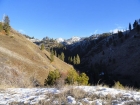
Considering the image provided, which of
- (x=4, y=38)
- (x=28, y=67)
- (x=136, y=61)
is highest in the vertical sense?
(x=4, y=38)

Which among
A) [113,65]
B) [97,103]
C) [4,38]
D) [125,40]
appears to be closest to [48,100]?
[97,103]

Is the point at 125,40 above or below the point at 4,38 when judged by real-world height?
above

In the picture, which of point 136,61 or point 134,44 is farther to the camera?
point 134,44

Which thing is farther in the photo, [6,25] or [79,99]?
[6,25]

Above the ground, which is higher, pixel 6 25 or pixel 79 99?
pixel 6 25

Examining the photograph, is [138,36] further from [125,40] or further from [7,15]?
[7,15]

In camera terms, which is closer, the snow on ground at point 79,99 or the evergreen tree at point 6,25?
the snow on ground at point 79,99

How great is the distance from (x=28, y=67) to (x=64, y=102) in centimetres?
4656

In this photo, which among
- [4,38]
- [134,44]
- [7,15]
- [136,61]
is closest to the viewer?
[4,38]

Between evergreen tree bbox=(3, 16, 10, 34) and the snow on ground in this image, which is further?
evergreen tree bbox=(3, 16, 10, 34)

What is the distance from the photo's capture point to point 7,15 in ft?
254

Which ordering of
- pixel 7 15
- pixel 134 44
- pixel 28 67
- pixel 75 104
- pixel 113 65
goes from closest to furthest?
pixel 75 104 → pixel 28 67 → pixel 7 15 → pixel 113 65 → pixel 134 44

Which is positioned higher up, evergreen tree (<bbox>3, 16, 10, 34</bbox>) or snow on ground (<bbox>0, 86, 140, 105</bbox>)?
evergreen tree (<bbox>3, 16, 10, 34</bbox>)

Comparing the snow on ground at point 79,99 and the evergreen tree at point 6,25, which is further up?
the evergreen tree at point 6,25
